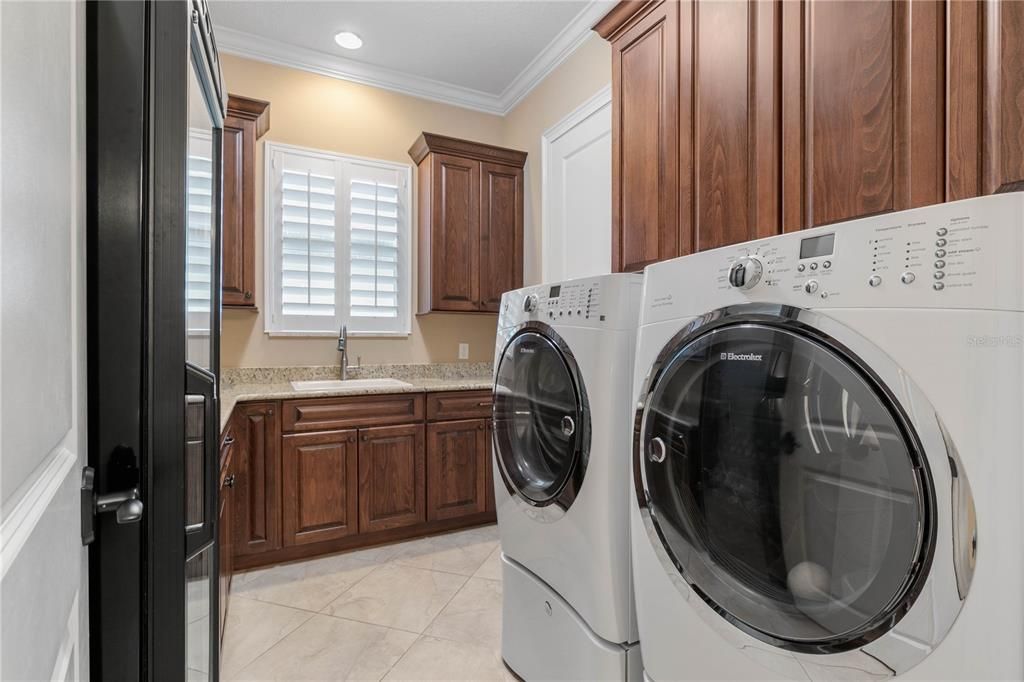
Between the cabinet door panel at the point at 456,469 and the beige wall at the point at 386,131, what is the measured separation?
2.60ft

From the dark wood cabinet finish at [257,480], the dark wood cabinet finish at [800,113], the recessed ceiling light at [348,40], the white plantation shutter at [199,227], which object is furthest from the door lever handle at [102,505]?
the recessed ceiling light at [348,40]

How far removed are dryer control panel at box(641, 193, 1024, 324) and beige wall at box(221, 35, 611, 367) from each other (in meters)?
2.29

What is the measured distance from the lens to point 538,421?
158 cm

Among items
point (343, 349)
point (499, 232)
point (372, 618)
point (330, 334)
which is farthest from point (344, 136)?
point (372, 618)

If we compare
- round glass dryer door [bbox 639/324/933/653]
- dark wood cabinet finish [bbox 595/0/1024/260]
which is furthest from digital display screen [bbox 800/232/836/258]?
dark wood cabinet finish [bbox 595/0/1024/260]

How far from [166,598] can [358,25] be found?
3129mm

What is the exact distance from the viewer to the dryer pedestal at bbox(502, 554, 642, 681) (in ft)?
4.32

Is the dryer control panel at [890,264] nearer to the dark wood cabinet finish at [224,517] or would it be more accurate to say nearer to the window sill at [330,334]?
the dark wood cabinet finish at [224,517]

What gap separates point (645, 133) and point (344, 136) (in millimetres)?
2337

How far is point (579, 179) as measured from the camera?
3086 millimetres

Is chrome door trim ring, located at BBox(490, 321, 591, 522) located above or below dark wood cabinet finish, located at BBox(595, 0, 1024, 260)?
below

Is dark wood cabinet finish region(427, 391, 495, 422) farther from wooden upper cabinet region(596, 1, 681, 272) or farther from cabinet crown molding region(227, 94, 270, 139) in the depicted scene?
cabinet crown molding region(227, 94, 270, 139)

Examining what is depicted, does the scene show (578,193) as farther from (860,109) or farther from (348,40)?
(860,109)

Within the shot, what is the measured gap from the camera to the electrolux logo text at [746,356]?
0.93m
